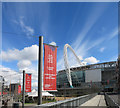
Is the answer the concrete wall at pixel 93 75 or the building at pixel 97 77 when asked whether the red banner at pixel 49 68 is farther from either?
the concrete wall at pixel 93 75

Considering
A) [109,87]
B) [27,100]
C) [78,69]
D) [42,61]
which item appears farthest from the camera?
[78,69]

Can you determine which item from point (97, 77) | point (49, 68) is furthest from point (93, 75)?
point (49, 68)

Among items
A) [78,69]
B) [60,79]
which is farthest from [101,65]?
[60,79]

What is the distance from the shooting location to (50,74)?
8961 mm

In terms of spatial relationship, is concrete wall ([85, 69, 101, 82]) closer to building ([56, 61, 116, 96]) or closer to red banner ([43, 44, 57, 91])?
building ([56, 61, 116, 96])

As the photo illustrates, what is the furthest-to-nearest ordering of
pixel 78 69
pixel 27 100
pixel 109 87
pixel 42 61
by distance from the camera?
pixel 78 69, pixel 109 87, pixel 27 100, pixel 42 61

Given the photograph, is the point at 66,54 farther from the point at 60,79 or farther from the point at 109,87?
the point at 109,87

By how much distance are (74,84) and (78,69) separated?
12.9 m

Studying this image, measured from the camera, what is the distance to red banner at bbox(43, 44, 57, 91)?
877 cm

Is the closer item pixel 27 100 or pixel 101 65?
pixel 27 100

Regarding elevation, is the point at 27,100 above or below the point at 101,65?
below

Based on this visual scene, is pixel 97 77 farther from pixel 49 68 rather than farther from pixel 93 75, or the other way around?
pixel 49 68

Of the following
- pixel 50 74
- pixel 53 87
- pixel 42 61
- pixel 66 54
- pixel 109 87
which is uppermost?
pixel 66 54

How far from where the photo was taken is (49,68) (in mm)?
8945
